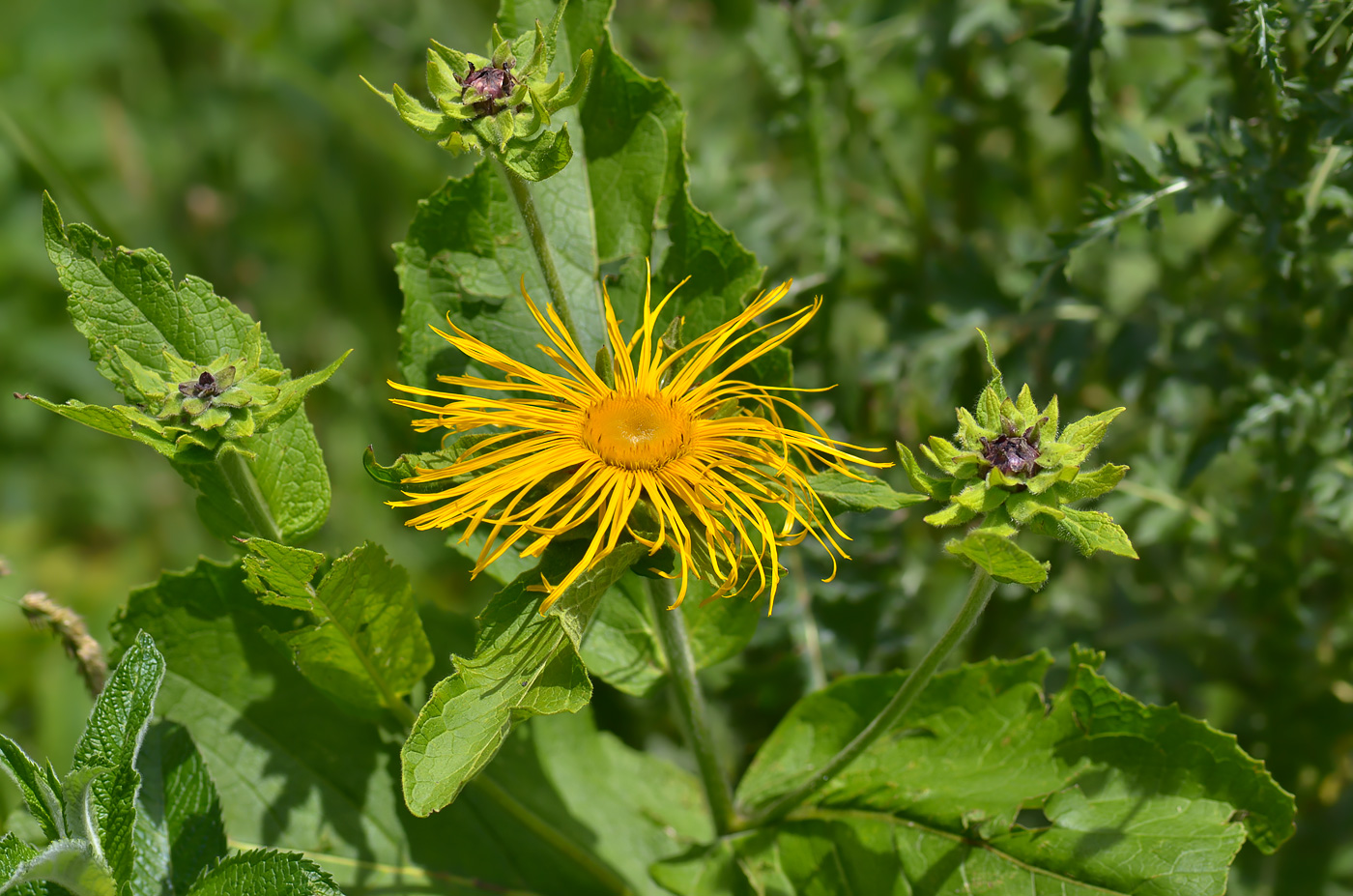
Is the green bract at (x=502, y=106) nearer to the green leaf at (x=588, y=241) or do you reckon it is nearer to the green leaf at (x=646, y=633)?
the green leaf at (x=588, y=241)

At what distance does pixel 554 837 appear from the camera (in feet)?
8.66

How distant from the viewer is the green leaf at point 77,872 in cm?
Result: 193

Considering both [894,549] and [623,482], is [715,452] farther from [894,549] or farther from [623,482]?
[894,549]

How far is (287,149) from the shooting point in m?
5.80

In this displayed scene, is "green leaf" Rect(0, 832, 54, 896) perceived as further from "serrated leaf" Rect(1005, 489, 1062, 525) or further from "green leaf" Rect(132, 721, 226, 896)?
"serrated leaf" Rect(1005, 489, 1062, 525)

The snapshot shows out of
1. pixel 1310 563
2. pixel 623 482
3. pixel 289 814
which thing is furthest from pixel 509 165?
pixel 1310 563

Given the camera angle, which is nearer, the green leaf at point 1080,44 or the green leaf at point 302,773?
the green leaf at point 302,773

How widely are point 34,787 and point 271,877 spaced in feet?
1.60

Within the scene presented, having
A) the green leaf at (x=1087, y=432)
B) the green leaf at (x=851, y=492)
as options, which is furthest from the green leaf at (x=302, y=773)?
the green leaf at (x=1087, y=432)

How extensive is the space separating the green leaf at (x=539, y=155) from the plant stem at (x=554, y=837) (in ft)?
4.60

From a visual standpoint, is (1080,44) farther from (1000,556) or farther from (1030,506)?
(1000,556)

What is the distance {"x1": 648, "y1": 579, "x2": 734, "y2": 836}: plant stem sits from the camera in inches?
87.9

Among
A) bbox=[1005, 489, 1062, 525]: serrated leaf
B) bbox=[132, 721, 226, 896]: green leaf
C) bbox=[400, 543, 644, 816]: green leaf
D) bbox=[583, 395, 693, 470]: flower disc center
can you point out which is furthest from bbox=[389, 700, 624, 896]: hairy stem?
bbox=[1005, 489, 1062, 525]: serrated leaf

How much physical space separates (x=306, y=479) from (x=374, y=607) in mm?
304
